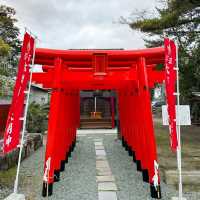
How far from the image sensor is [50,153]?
178 inches

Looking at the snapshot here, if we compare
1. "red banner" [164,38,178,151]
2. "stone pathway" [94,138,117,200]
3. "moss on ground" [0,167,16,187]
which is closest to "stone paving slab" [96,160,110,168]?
"stone pathway" [94,138,117,200]

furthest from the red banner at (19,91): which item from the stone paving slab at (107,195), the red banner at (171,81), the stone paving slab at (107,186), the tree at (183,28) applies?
the tree at (183,28)

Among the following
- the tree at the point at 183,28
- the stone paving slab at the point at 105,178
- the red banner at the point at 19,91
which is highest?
the tree at the point at 183,28

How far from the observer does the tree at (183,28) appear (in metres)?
9.73

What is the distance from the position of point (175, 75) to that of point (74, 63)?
2.33m

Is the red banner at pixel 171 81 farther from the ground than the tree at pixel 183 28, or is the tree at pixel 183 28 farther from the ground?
the tree at pixel 183 28

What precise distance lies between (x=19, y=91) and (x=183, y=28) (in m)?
9.37

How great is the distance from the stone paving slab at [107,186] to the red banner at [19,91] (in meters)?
1.84

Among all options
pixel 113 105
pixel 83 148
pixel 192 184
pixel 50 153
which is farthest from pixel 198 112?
pixel 50 153

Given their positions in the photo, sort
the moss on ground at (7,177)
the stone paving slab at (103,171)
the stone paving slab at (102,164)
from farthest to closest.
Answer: the stone paving slab at (102,164), the stone paving slab at (103,171), the moss on ground at (7,177)

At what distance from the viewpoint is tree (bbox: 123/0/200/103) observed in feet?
31.9

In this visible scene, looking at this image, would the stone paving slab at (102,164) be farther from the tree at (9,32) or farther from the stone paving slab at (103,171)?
the tree at (9,32)

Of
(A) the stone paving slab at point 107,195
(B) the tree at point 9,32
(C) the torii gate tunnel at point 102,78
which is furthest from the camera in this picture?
(B) the tree at point 9,32

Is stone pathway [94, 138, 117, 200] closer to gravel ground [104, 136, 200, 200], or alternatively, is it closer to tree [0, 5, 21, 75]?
gravel ground [104, 136, 200, 200]
